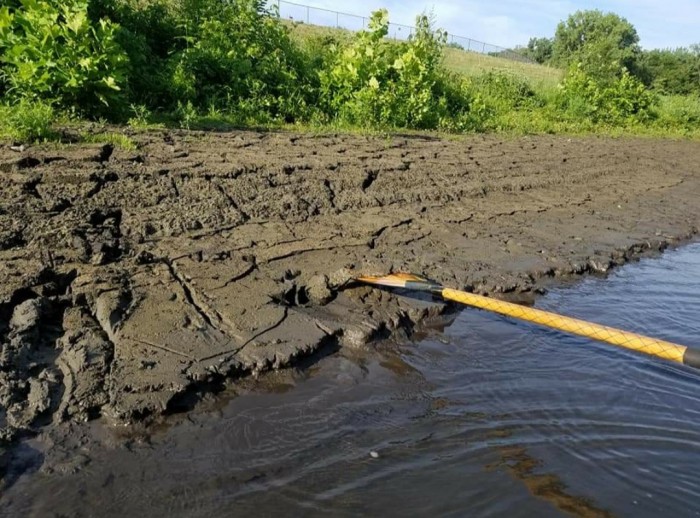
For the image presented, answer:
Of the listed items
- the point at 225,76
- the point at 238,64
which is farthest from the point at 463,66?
the point at 225,76

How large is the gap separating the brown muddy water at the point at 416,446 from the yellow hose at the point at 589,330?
34 cm

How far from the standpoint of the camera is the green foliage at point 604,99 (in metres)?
19.6

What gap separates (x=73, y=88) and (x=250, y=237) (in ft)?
13.1

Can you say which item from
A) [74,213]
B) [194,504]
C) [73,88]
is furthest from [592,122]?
[194,504]

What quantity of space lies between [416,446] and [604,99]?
20.2 meters

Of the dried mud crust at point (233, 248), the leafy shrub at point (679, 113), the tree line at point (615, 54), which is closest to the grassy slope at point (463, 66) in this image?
the tree line at point (615, 54)

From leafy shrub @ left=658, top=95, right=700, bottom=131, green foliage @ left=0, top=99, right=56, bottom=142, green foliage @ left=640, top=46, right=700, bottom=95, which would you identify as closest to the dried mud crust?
green foliage @ left=0, top=99, right=56, bottom=142

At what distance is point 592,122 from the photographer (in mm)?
19469

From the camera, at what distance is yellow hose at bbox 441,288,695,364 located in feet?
11.5

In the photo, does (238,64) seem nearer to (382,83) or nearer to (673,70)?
(382,83)

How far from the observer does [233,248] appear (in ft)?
17.0

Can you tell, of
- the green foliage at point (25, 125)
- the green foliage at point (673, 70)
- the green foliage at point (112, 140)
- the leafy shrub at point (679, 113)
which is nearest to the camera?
the green foliage at point (25, 125)

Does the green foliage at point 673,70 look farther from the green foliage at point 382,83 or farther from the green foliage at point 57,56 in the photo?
the green foliage at point 57,56

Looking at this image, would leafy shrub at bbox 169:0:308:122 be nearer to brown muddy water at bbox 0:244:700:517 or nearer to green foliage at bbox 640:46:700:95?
brown muddy water at bbox 0:244:700:517
